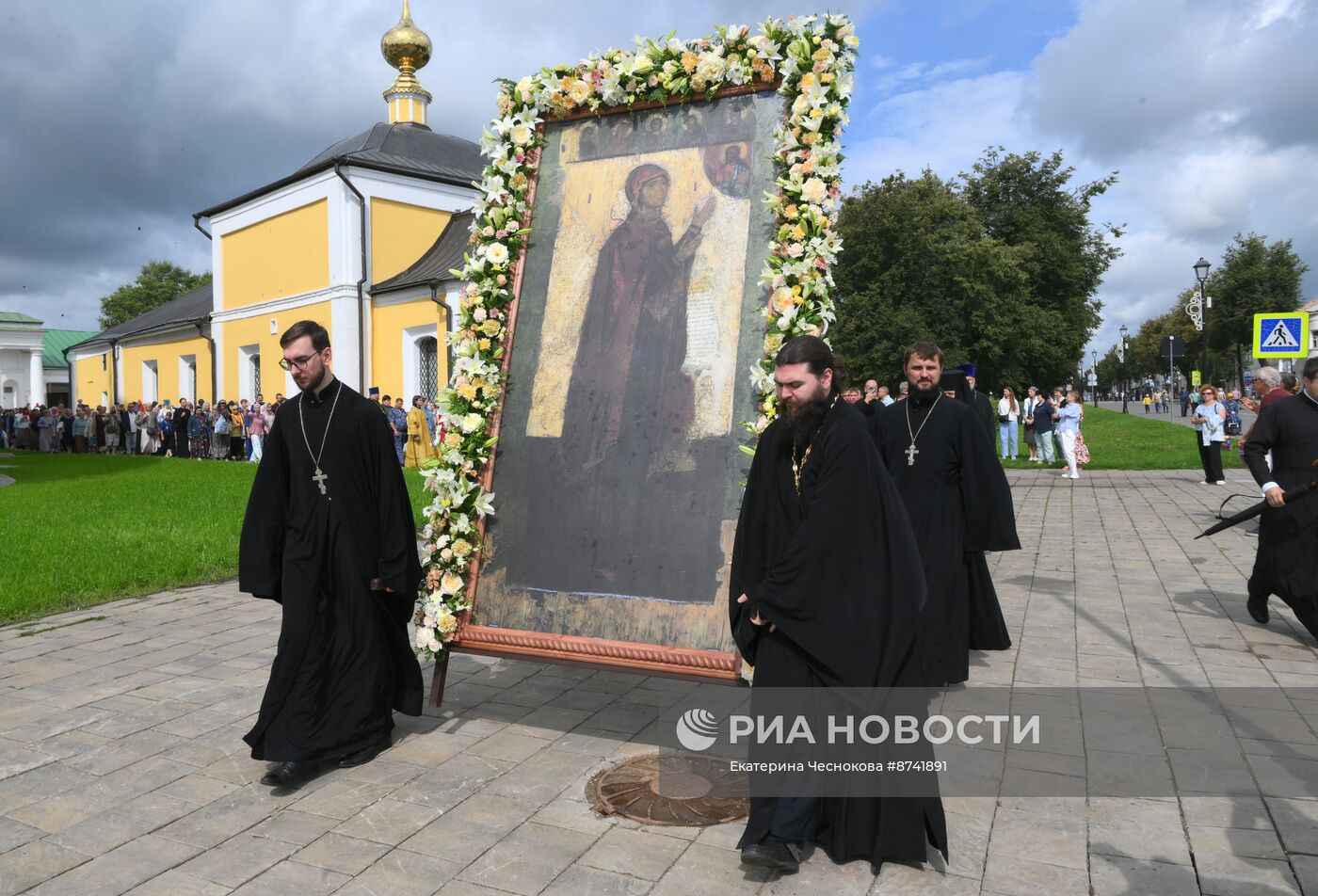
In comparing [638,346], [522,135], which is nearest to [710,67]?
[522,135]

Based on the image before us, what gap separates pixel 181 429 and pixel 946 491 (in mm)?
31255

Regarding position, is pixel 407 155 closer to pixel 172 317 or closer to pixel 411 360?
pixel 411 360

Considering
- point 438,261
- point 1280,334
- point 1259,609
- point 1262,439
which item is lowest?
point 1259,609

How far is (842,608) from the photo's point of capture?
11.6 feet

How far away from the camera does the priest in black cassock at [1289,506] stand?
684 cm

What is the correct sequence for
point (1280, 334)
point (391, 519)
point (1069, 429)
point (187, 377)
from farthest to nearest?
point (187, 377) < point (1069, 429) < point (1280, 334) < point (391, 519)

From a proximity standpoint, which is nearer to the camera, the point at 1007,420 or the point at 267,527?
the point at 267,527

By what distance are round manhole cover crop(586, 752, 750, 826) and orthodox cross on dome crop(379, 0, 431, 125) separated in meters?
37.4

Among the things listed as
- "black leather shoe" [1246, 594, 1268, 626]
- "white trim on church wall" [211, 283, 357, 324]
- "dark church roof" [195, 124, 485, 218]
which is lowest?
"black leather shoe" [1246, 594, 1268, 626]

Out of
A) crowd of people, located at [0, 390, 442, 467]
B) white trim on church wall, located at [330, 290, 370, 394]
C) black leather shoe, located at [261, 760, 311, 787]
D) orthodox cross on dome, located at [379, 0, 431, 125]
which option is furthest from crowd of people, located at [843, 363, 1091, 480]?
orthodox cross on dome, located at [379, 0, 431, 125]

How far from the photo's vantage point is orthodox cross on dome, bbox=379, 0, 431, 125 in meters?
37.2

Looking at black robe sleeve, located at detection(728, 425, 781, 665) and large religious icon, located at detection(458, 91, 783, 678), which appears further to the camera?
large religious icon, located at detection(458, 91, 783, 678)

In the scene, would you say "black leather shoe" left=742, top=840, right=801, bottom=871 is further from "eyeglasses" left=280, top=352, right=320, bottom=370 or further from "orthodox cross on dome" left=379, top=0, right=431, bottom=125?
"orthodox cross on dome" left=379, top=0, right=431, bottom=125

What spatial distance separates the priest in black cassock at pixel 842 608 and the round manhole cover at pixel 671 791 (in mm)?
603
